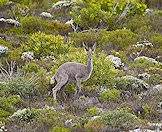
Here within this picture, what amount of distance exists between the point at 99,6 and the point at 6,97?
1100 centimetres

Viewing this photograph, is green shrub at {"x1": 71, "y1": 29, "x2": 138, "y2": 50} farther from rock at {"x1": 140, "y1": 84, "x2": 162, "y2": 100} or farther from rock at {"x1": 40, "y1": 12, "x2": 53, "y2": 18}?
rock at {"x1": 140, "y1": 84, "x2": 162, "y2": 100}

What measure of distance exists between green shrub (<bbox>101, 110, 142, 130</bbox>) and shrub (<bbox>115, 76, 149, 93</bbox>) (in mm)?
2613

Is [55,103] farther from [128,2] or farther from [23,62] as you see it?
[128,2]

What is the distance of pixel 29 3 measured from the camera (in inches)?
1093

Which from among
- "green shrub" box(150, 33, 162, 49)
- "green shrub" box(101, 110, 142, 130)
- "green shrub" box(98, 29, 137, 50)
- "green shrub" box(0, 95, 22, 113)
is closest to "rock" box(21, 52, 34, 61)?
"green shrub" box(98, 29, 137, 50)

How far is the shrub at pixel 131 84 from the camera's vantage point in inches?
554

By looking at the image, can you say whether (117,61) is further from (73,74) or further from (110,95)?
(73,74)

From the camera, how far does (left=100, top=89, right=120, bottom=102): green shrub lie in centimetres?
1316

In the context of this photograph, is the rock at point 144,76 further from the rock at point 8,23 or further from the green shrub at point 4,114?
the rock at point 8,23

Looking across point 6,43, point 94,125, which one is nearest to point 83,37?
point 6,43

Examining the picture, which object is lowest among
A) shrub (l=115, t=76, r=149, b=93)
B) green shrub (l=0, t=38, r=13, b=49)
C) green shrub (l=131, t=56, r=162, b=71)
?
shrub (l=115, t=76, r=149, b=93)

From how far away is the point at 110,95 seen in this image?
1323cm

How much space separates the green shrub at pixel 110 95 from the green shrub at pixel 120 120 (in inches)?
64.7

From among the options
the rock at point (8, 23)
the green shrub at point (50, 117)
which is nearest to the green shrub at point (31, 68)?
the green shrub at point (50, 117)
